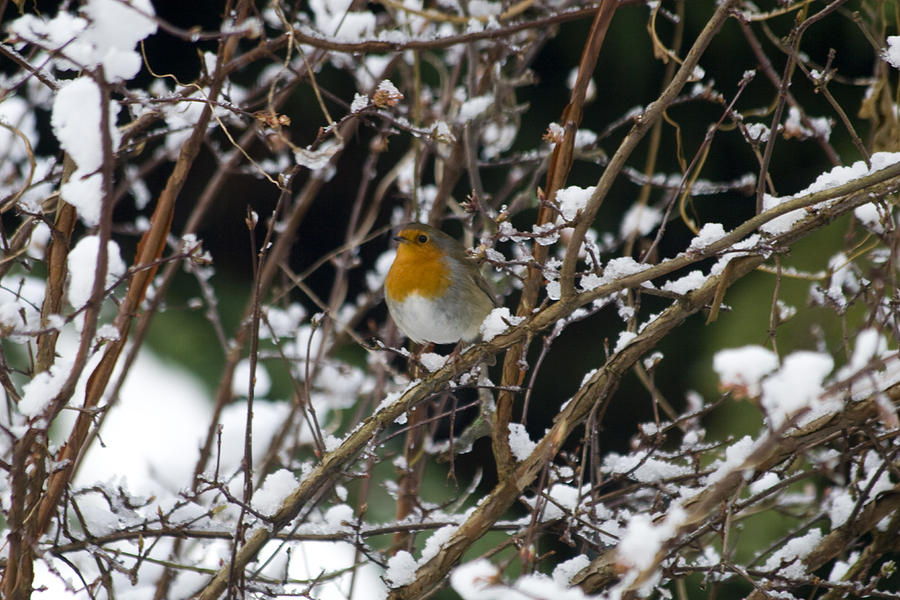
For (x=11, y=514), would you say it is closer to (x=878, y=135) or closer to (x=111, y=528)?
(x=111, y=528)

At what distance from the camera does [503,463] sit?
1.75 m

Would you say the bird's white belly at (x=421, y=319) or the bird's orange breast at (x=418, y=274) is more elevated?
the bird's orange breast at (x=418, y=274)

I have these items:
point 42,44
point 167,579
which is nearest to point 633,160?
point 167,579

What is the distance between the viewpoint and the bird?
2.76 m

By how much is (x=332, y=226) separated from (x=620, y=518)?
112 inches

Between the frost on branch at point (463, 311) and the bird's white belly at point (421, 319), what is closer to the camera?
the frost on branch at point (463, 311)

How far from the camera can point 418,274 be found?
279 centimetres

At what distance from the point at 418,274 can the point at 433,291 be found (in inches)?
3.1

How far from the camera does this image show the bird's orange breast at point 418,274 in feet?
9.09

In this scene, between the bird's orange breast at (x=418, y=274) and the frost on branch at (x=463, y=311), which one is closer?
the frost on branch at (x=463, y=311)

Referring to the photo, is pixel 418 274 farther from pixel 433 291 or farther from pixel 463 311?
pixel 463 311

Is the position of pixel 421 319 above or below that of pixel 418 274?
below

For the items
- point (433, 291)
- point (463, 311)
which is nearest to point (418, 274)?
point (433, 291)

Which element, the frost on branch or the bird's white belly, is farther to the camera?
the bird's white belly
